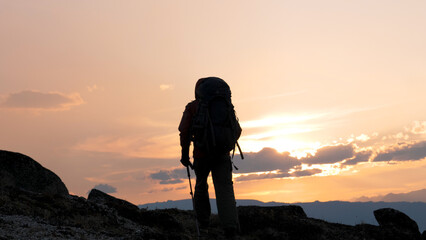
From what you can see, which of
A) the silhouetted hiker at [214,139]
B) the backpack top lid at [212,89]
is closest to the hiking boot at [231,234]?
the silhouetted hiker at [214,139]

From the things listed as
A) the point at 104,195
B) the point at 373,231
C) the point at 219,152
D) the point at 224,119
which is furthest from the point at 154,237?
the point at 373,231

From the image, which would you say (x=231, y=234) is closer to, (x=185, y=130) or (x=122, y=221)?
(x=185, y=130)

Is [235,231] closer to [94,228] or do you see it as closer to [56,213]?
[94,228]

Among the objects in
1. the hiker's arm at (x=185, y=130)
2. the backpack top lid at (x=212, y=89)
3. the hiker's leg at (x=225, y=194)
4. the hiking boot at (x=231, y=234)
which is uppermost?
the backpack top lid at (x=212, y=89)

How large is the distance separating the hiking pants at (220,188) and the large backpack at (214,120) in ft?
1.55

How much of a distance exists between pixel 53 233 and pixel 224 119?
4975 millimetres

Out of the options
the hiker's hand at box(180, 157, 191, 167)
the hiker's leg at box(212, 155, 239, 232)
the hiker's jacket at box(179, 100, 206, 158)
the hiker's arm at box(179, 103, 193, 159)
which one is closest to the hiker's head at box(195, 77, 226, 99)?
the hiker's jacket at box(179, 100, 206, 158)

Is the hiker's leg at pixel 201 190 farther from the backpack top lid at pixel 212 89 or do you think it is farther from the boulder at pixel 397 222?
the boulder at pixel 397 222

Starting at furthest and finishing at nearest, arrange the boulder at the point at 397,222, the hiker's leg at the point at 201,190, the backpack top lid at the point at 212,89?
the boulder at the point at 397,222
the hiker's leg at the point at 201,190
the backpack top lid at the point at 212,89

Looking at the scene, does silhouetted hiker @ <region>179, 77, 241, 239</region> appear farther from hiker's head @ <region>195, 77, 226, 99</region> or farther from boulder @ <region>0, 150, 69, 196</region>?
boulder @ <region>0, 150, 69, 196</region>

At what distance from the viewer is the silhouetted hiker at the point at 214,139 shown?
1243cm

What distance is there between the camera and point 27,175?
19.4 metres

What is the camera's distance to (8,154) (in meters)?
19.8

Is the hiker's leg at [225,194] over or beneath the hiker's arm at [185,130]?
beneath
